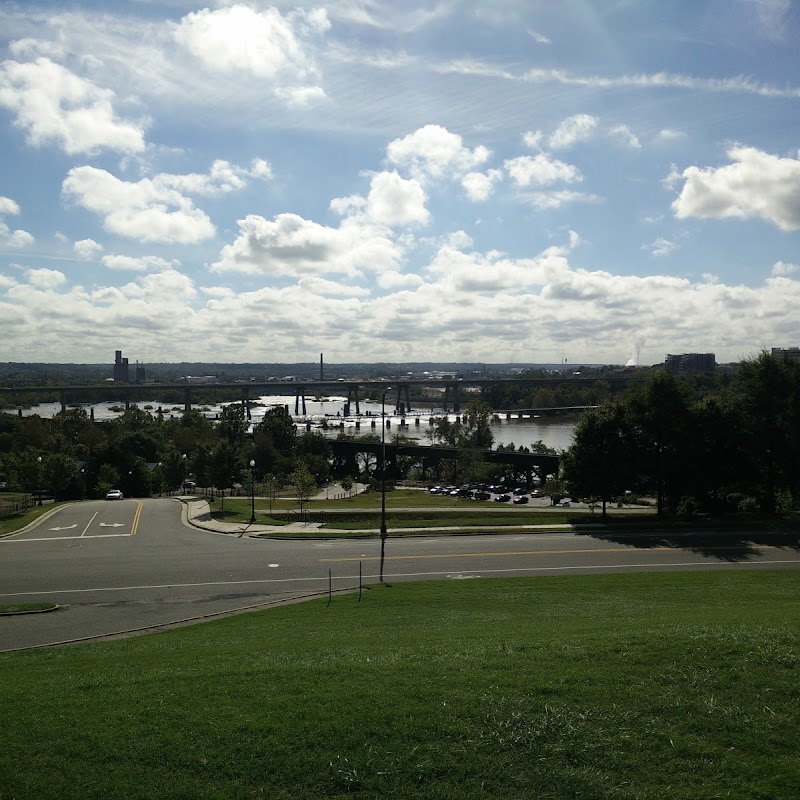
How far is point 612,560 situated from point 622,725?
1807 cm

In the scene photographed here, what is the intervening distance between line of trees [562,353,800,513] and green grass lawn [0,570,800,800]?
23080 millimetres

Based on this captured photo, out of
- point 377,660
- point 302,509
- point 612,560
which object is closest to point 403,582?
point 612,560

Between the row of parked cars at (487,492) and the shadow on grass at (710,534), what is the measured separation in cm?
2251

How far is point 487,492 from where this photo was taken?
6256cm

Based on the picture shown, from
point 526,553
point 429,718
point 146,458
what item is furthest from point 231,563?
point 146,458

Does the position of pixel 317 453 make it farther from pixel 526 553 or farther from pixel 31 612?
pixel 31 612

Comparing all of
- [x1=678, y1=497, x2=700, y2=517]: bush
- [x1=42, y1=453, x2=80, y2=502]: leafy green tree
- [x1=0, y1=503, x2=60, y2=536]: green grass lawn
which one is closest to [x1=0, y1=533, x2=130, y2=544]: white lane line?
[x1=0, y1=503, x2=60, y2=536]: green grass lawn

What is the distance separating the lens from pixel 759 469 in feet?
117

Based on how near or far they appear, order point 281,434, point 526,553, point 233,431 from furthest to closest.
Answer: point 233,431
point 281,434
point 526,553

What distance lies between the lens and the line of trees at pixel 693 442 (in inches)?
1378

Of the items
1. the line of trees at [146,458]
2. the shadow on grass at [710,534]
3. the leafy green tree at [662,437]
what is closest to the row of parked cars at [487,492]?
the line of trees at [146,458]

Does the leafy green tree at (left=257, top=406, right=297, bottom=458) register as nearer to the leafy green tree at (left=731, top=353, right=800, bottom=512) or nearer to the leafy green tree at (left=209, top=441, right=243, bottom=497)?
the leafy green tree at (left=209, top=441, right=243, bottom=497)

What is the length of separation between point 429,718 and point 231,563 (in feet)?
59.7

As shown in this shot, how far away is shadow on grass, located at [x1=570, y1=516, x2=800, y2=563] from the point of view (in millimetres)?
26734
